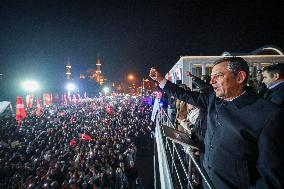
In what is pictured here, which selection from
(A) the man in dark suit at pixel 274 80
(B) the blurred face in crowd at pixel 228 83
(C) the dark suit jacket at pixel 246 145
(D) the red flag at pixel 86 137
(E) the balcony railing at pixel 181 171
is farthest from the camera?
(D) the red flag at pixel 86 137

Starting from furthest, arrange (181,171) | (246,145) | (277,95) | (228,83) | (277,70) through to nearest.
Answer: (181,171) < (277,70) < (277,95) < (228,83) < (246,145)

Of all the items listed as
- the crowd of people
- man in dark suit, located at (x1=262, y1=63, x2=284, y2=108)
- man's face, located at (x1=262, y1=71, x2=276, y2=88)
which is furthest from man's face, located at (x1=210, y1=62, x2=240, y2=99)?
the crowd of people

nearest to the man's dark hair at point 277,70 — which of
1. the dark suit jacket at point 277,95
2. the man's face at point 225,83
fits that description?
the dark suit jacket at point 277,95

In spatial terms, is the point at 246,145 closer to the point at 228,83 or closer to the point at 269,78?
the point at 228,83

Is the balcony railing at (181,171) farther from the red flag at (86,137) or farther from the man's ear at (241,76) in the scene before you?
the red flag at (86,137)

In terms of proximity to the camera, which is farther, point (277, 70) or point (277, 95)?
point (277, 70)

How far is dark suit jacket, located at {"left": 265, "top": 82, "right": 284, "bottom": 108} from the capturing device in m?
2.94

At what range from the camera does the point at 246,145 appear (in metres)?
2.03

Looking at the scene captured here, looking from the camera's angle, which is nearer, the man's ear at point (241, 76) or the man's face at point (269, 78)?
the man's ear at point (241, 76)

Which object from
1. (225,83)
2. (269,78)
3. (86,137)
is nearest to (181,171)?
(269,78)

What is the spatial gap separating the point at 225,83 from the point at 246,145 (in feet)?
2.32

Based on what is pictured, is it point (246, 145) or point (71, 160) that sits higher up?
point (246, 145)

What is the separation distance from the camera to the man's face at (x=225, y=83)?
2.39m

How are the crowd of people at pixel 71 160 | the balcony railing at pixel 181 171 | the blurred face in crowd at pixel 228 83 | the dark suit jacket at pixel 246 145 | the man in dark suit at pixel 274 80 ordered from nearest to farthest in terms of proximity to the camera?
the dark suit jacket at pixel 246 145
the blurred face in crowd at pixel 228 83
the balcony railing at pixel 181 171
the man in dark suit at pixel 274 80
the crowd of people at pixel 71 160
